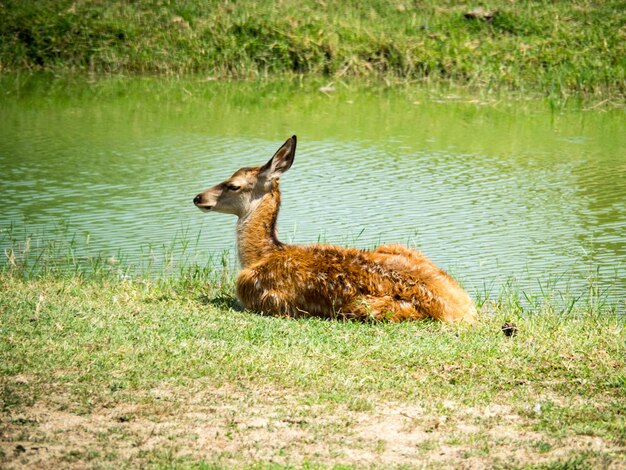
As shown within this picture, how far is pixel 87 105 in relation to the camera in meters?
17.7

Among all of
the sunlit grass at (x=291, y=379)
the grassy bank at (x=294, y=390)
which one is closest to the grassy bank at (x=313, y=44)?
the sunlit grass at (x=291, y=379)

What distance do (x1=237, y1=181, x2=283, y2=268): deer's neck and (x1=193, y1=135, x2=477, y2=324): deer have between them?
Result: 0.4 inches

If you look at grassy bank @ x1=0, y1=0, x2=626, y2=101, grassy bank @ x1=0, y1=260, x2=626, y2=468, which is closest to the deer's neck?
grassy bank @ x1=0, y1=260, x2=626, y2=468

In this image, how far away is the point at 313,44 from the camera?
20.3 meters

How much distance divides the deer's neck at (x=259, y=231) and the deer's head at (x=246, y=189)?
50mm

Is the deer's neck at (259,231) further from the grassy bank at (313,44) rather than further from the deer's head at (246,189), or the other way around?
the grassy bank at (313,44)

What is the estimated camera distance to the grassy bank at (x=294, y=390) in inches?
206

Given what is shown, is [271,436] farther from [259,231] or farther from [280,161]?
[280,161]

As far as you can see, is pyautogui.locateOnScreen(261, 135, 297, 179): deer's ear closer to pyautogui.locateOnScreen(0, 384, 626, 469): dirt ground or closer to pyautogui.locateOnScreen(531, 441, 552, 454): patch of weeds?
pyautogui.locateOnScreen(0, 384, 626, 469): dirt ground

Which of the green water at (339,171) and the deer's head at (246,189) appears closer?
the deer's head at (246,189)

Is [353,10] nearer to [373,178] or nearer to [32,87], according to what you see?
[32,87]

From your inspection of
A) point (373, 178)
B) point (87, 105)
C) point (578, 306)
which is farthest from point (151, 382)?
point (87, 105)

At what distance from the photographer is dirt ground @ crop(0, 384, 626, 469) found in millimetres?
5129

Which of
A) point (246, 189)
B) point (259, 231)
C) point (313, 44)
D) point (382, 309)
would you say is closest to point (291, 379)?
point (382, 309)
